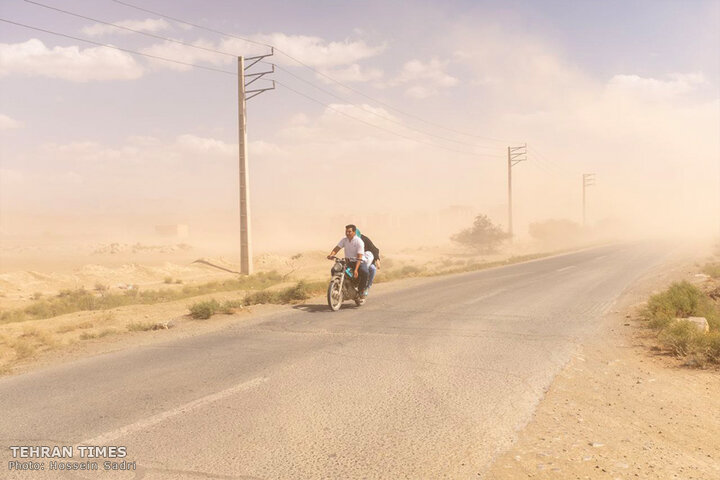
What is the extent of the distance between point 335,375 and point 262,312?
19.5 feet

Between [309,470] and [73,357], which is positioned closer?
[309,470]

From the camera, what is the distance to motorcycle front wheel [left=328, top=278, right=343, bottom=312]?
11.3m

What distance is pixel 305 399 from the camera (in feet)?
17.0

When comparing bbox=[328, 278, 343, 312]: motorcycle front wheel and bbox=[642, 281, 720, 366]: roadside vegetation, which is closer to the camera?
bbox=[642, 281, 720, 366]: roadside vegetation

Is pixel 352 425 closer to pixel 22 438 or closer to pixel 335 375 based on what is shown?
pixel 335 375

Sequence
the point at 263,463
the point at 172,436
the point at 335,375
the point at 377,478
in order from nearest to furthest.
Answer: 1. the point at 377,478
2. the point at 263,463
3. the point at 172,436
4. the point at 335,375

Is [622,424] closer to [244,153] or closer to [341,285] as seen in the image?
[341,285]

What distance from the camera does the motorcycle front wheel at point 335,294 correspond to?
11.3 metres

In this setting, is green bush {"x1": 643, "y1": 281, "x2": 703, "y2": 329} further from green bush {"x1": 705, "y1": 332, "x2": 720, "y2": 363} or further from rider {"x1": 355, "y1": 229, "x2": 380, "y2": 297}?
rider {"x1": 355, "y1": 229, "x2": 380, "y2": 297}

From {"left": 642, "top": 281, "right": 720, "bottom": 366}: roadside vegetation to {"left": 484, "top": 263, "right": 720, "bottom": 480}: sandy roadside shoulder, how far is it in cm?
30

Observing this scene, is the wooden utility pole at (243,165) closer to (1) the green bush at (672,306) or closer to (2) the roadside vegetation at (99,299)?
(2) the roadside vegetation at (99,299)

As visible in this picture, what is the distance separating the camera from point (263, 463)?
3707mm

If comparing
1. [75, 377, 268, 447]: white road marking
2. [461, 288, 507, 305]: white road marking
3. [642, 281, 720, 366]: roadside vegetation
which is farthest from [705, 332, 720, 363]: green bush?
[75, 377, 268, 447]: white road marking

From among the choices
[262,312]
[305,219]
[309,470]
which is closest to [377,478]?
[309,470]
